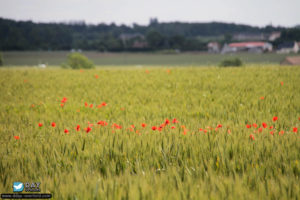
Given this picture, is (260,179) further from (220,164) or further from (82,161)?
(82,161)

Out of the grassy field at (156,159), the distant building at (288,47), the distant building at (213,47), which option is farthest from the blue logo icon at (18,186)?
the distant building at (213,47)

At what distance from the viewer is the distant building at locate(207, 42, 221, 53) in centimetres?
9825

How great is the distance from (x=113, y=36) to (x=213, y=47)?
146 ft

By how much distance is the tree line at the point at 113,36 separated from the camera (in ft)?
265

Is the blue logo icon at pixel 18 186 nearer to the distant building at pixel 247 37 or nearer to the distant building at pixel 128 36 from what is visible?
the distant building at pixel 128 36

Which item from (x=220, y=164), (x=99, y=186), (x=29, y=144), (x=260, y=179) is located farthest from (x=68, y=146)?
(x=260, y=179)

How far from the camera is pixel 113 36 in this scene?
11331 centimetres

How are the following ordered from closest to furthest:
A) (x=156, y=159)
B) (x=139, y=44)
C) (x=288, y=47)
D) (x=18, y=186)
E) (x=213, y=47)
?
(x=18, y=186) → (x=156, y=159) → (x=288, y=47) → (x=213, y=47) → (x=139, y=44)

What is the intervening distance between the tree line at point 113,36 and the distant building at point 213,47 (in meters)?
2.13

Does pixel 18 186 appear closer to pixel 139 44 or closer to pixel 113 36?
pixel 139 44

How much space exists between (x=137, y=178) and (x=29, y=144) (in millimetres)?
1849

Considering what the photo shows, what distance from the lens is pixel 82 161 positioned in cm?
273

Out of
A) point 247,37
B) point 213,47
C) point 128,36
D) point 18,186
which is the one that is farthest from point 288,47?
point 18,186

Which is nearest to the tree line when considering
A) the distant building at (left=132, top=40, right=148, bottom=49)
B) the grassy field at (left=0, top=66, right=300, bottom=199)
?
the distant building at (left=132, top=40, right=148, bottom=49)
